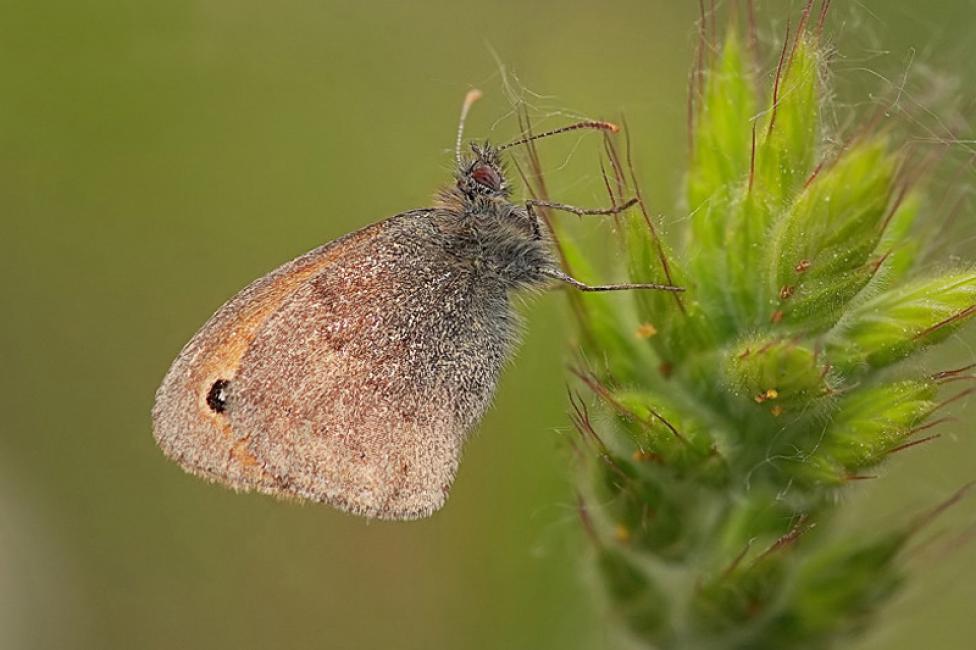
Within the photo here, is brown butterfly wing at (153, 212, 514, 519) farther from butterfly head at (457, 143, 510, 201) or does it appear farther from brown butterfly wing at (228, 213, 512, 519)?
butterfly head at (457, 143, 510, 201)

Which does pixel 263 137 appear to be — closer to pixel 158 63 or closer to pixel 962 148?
pixel 158 63

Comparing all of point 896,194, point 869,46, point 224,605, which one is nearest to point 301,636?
point 224,605

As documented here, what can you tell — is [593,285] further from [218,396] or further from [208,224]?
[208,224]

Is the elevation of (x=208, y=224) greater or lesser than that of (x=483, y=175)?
greater

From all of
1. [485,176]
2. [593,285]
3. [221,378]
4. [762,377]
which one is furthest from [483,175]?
[762,377]

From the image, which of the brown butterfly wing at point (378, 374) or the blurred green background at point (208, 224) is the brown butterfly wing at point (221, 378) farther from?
the blurred green background at point (208, 224)

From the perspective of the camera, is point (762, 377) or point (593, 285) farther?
point (593, 285)
